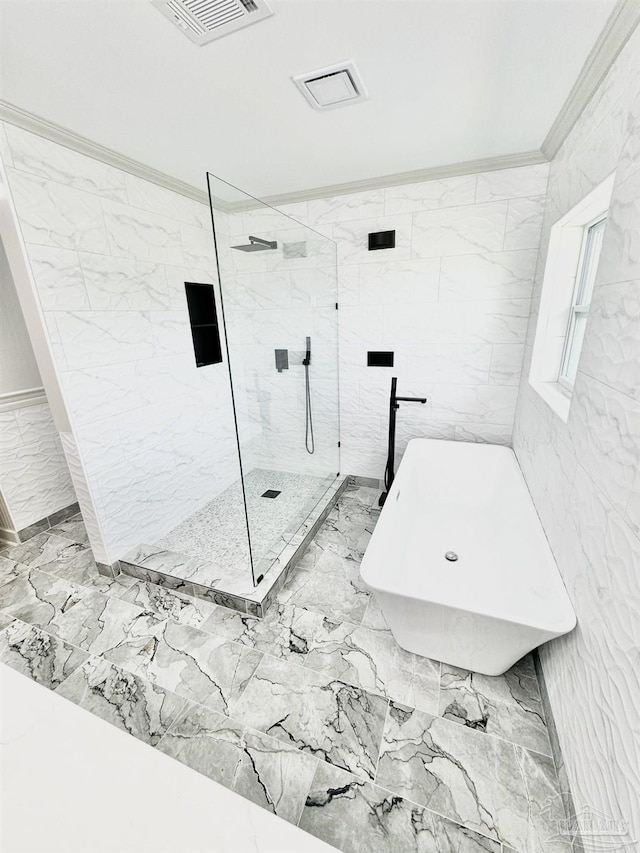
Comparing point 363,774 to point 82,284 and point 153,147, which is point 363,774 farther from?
point 153,147

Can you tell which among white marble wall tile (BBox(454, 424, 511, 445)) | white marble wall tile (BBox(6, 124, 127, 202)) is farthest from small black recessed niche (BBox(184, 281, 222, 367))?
white marble wall tile (BBox(454, 424, 511, 445))

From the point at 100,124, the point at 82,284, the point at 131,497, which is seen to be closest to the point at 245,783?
the point at 131,497

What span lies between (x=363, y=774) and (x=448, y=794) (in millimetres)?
286

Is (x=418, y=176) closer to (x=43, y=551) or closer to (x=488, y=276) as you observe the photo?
(x=488, y=276)

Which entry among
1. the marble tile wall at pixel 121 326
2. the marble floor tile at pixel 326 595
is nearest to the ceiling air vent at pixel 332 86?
the marble tile wall at pixel 121 326

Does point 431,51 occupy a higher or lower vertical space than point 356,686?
higher

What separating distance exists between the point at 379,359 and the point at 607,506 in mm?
1977

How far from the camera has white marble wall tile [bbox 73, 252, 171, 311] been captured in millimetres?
1915

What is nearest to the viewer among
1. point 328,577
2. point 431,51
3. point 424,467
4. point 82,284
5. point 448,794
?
point 448,794

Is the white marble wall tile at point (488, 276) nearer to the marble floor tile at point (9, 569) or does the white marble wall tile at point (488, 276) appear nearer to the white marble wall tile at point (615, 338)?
the white marble wall tile at point (615, 338)

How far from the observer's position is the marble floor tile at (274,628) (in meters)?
1.68

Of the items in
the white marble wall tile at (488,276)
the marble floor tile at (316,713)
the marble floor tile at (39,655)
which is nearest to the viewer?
the marble floor tile at (316,713)

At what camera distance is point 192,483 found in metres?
2.77

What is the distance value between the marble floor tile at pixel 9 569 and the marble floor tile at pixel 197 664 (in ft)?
3.84
